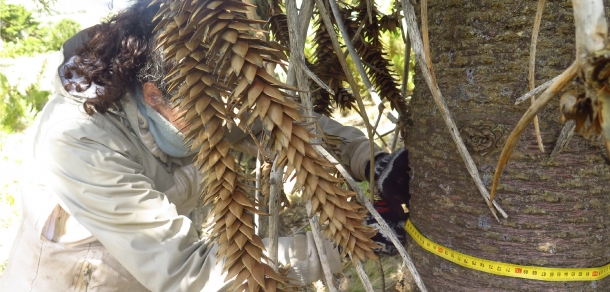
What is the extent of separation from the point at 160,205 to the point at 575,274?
3.67ft

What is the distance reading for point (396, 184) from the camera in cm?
164

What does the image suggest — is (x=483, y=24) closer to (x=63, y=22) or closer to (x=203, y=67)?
(x=203, y=67)

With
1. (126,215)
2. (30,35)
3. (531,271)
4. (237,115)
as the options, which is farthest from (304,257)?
(30,35)

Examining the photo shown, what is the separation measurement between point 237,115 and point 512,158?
2.02ft

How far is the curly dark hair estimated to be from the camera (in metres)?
1.63

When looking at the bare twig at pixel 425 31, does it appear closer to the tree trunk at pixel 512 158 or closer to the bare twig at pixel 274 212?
the tree trunk at pixel 512 158

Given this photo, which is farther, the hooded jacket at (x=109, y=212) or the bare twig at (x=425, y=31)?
the hooded jacket at (x=109, y=212)

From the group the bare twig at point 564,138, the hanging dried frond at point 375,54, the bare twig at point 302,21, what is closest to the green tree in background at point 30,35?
the hanging dried frond at point 375,54

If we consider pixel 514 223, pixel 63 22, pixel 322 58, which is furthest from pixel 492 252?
pixel 63 22

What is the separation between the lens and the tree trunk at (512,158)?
3.40 ft

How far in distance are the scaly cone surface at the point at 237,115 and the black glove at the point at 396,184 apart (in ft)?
2.41

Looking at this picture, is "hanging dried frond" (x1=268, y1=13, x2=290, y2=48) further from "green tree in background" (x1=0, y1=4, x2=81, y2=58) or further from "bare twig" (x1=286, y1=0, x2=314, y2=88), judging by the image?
"green tree in background" (x1=0, y1=4, x2=81, y2=58)

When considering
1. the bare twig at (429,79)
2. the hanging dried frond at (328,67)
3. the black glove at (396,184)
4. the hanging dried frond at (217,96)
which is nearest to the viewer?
the hanging dried frond at (217,96)

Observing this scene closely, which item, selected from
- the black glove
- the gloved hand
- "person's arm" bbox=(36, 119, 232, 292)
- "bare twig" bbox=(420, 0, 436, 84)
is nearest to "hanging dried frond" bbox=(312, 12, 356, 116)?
the black glove
